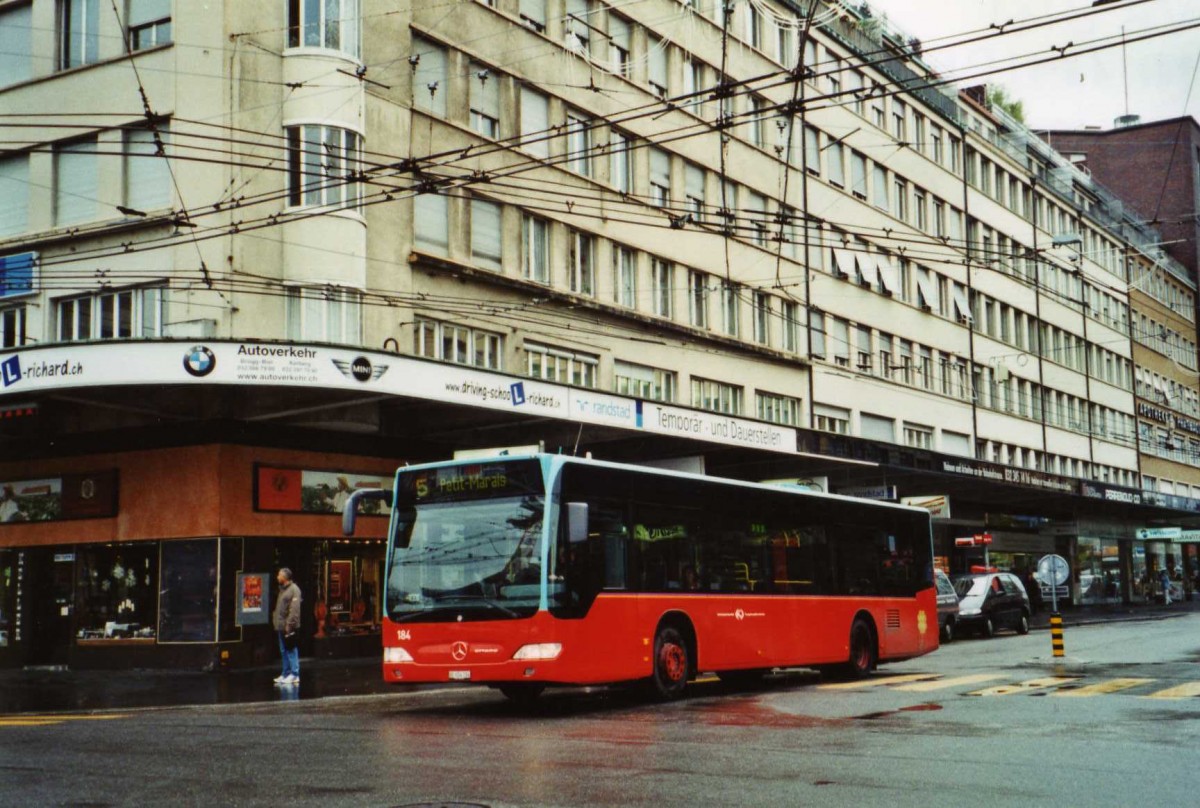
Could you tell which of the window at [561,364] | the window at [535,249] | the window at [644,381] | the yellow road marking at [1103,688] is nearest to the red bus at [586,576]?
the yellow road marking at [1103,688]

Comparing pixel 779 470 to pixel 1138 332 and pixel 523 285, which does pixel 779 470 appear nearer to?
pixel 523 285

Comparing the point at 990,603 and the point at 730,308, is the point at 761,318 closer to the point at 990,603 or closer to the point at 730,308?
the point at 730,308

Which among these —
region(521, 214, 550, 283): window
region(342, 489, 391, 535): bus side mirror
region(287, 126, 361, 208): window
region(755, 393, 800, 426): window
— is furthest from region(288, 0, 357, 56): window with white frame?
region(755, 393, 800, 426): window

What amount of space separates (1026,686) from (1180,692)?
1976mm

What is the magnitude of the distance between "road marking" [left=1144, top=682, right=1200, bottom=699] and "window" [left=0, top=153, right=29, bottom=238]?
874 inches

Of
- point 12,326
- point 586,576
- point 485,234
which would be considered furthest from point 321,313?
point 586,576

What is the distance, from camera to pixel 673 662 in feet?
55.4

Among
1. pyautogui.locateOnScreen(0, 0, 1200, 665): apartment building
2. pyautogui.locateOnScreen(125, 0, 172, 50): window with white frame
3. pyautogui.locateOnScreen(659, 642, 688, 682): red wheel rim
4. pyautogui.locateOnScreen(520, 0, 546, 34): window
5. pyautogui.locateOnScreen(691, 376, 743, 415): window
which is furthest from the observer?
pyautogui.locateOnScreen(691, 376, 743, 415): window

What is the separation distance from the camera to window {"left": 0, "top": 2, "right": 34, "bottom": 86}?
91.8ft

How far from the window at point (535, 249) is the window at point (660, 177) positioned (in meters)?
5.00

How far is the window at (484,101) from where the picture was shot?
30.2 metres

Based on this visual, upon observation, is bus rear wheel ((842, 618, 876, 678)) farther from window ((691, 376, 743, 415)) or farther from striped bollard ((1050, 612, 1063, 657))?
window ((691, 376, 743, 415))

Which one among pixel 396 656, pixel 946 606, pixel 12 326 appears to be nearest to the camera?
pixel 396 656

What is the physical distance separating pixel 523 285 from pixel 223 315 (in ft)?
24.9
